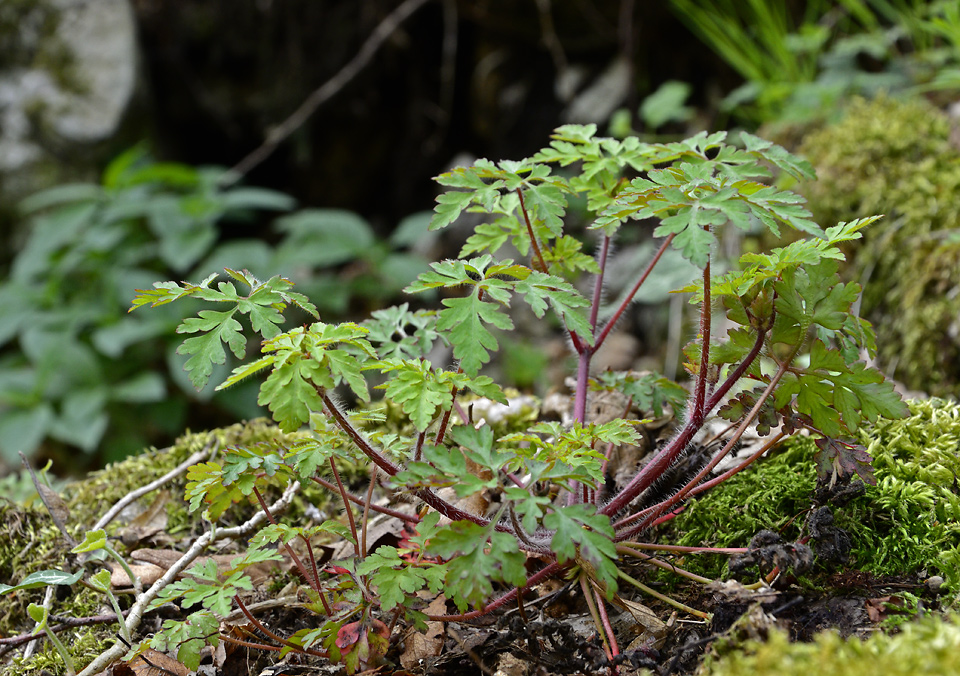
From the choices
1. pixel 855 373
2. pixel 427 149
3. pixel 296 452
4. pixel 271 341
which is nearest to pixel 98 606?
pixel 296 452

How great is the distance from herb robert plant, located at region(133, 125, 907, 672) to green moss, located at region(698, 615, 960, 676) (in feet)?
0.80

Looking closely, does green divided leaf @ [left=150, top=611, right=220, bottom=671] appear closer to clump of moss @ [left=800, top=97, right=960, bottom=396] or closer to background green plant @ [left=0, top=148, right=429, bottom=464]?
clump of moss @ [left=800, top=97, right=960, bottom=396]

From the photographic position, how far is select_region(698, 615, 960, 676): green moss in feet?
2.63

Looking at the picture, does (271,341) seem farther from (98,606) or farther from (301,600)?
(98,606)

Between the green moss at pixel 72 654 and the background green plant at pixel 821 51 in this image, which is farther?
the background green plant at pixel 821 51

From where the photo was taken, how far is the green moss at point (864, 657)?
0.80 meters

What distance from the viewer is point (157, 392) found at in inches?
171

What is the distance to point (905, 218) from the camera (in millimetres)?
2664

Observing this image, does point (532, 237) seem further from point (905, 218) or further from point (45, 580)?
point (905, 218)

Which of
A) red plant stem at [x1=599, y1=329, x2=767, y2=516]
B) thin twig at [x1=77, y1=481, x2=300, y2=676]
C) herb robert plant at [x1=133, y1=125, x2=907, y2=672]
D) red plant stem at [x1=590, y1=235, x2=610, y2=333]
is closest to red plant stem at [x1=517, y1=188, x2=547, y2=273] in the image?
herb robert plant at [x1=133, y1=125, x2=907, y2=672]

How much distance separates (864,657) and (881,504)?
63 centimetres

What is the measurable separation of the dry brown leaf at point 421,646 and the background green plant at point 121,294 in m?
3.34

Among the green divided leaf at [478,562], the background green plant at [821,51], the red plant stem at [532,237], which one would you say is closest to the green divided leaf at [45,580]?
the green divided leaf at [478,562]

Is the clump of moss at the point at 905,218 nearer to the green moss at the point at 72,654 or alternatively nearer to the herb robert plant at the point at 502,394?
the herb robert plant at the point at 502,394
